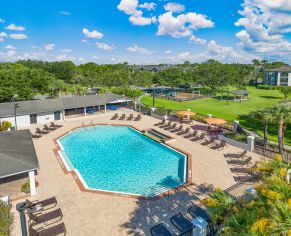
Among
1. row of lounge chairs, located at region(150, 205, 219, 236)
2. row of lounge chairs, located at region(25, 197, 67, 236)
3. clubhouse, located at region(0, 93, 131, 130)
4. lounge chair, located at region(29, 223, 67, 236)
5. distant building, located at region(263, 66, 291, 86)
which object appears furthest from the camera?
distant building, located at region(263, 66, 291, 86)

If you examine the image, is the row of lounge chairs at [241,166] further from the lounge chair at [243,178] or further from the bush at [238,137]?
the bush at [238,137]

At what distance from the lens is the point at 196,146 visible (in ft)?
78.7

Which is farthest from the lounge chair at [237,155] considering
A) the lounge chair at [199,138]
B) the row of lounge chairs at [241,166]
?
the lounge chair at [199,138]

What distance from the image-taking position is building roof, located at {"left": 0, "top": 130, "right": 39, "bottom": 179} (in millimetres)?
14062

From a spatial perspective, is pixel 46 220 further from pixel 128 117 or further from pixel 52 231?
pixel 128 117

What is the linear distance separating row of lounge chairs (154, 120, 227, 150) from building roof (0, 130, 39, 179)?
16.3 meters

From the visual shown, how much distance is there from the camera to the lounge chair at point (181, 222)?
37.4ft

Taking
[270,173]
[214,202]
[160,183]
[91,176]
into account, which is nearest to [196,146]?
[160,183]

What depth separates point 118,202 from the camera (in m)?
14.0

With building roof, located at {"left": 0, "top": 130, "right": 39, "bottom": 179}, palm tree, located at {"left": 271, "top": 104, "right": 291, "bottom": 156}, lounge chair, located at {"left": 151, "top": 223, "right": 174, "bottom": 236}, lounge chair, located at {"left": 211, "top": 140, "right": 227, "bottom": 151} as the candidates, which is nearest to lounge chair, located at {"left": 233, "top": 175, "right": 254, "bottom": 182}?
palm tree, located at {"left": 271, "top": 104, "right": 291, "bottom": 156}

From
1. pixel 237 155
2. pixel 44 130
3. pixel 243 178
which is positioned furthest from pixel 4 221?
pixel 44 130

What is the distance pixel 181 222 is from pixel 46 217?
7.02 meters

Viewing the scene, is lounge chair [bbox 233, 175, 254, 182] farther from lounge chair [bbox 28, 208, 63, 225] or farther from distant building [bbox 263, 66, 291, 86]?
distant building [bbox 263, 66, 291, 86]

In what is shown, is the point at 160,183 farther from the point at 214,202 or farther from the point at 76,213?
the point at 214,202
